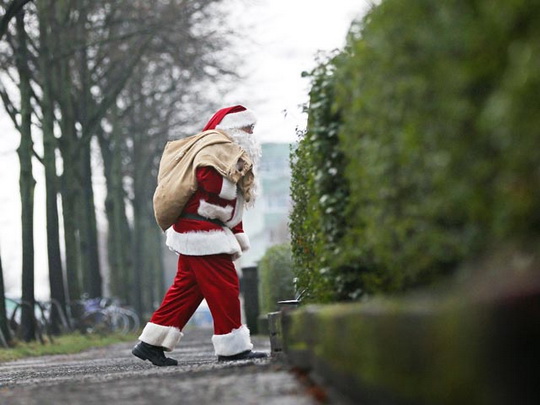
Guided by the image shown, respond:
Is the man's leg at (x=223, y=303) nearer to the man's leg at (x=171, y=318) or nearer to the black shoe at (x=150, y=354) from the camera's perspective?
the man's leg at (x=171, y=318)

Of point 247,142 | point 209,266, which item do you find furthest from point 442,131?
point 247,142

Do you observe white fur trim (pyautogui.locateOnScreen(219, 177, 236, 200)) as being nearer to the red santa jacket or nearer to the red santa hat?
the red santa jacket

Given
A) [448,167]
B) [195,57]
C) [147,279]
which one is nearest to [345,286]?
[448,167]

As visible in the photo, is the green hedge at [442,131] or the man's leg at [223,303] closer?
the green hedge at [442,131]

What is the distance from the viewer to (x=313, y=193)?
759 cm

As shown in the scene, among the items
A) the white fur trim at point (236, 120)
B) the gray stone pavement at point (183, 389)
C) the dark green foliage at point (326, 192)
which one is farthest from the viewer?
the white fur trim at point (236, 120)

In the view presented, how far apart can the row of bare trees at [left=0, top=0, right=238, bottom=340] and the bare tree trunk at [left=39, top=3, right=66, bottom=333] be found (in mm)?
18

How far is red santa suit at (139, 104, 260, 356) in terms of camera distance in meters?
10.7

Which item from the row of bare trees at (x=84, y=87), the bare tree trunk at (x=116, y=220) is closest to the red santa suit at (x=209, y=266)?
the row of bare trees at (x=84, y=87)

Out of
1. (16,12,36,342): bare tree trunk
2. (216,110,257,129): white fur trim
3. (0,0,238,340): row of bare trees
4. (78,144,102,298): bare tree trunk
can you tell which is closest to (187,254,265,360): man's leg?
(216,110,257,129): white fur trim

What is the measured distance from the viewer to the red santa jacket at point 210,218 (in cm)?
1066

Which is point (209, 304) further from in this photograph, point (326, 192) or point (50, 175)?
point (50, 175)

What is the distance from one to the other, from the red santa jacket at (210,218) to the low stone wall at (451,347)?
591 cm

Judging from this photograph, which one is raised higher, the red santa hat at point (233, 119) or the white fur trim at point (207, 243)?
A: the red santa hat at point (233, 119)
